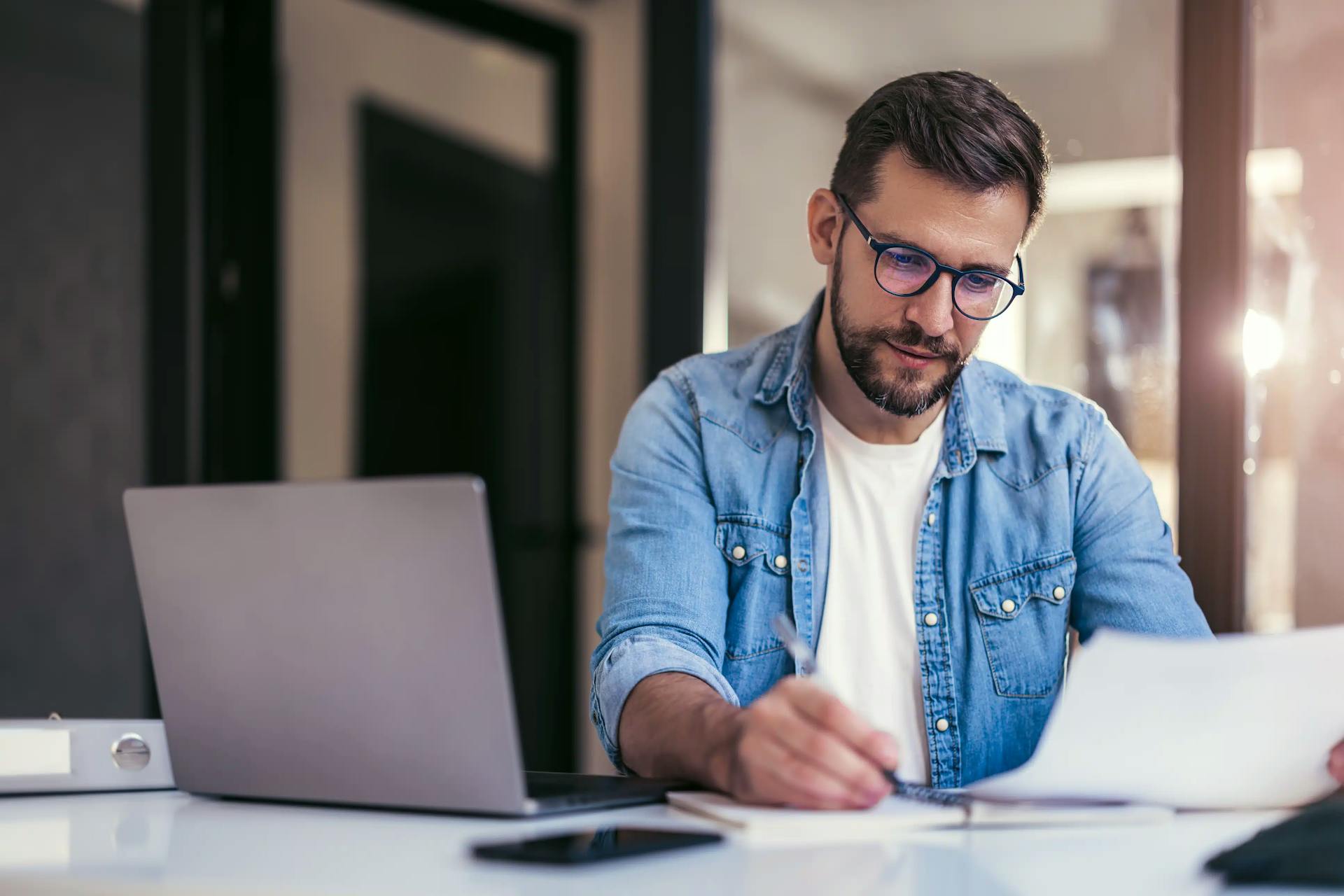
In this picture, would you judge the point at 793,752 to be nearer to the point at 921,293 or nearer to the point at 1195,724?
the point at 1195,724

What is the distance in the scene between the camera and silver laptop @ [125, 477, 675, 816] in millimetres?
911

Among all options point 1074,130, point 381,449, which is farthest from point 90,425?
point 1074,130

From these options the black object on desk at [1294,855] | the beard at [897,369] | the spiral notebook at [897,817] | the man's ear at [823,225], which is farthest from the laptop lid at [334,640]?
the man's ear at [823,225]

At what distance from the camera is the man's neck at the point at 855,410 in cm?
169

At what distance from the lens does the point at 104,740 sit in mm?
1188

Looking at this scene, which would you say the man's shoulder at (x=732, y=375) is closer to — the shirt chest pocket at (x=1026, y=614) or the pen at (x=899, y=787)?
the shirt chest pocket at (x=1026, y=614)

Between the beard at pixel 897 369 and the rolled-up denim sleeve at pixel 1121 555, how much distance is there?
214 millimetres

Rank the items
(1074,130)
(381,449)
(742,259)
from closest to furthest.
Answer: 1. (1074,130)
2. (742,259)
3. (381,449)

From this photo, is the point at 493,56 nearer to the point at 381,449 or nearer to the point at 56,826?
the point at 381,449

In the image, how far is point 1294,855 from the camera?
74cm

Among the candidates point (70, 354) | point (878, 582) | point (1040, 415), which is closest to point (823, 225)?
point (1040, 415)

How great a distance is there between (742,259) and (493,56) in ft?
4.31

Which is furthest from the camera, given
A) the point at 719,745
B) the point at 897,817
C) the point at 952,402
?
the point at 952,402

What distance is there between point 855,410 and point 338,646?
0.89 meters
